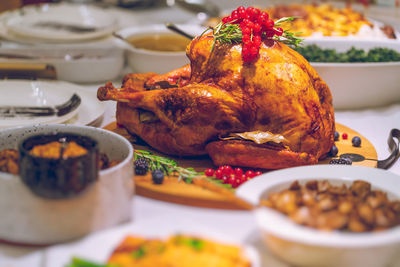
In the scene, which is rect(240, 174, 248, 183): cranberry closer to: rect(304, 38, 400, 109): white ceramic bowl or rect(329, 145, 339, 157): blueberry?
rect(329, 145, 339, 157): blueberry

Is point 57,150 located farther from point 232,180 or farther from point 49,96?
point 49,96

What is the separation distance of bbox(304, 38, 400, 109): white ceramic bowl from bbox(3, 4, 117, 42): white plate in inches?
52.5

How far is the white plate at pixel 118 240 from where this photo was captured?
764 mm

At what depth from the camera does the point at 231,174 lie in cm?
126

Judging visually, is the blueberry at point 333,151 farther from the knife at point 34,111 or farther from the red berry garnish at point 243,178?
the knife at point 34,111

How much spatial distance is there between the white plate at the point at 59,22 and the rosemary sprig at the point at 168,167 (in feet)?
4.60

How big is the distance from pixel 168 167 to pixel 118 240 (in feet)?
1.65

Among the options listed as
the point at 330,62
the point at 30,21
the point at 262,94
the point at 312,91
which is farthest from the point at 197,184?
the point at 30,21

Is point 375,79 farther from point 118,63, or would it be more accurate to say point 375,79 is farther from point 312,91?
point 118,63

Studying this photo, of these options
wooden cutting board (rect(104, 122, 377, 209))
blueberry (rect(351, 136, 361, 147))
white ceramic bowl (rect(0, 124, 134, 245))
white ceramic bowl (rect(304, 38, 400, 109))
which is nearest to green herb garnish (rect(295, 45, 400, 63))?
white ceramic bowl (rect(304, 38, 400, 109))

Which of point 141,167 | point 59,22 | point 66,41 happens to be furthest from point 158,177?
point 59,22

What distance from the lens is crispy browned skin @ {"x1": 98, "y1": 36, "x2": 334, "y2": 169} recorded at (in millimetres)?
1281

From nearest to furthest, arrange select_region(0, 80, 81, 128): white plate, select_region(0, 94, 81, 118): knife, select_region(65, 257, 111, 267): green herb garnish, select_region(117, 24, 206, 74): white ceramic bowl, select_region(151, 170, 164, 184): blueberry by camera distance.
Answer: select_region(65, 257, 111, 267): green herb garnish
select_region(151, 170, 164, 184): blueberry
select_region(0, 94, 81, 118): knife
select_region(0, 80, 81, 128): white plate
select_region(117, 24, 206, 74): white ceramic bowl

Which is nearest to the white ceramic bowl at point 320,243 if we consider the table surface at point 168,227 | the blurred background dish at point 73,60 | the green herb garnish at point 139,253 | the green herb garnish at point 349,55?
the table surface at point 168,227
